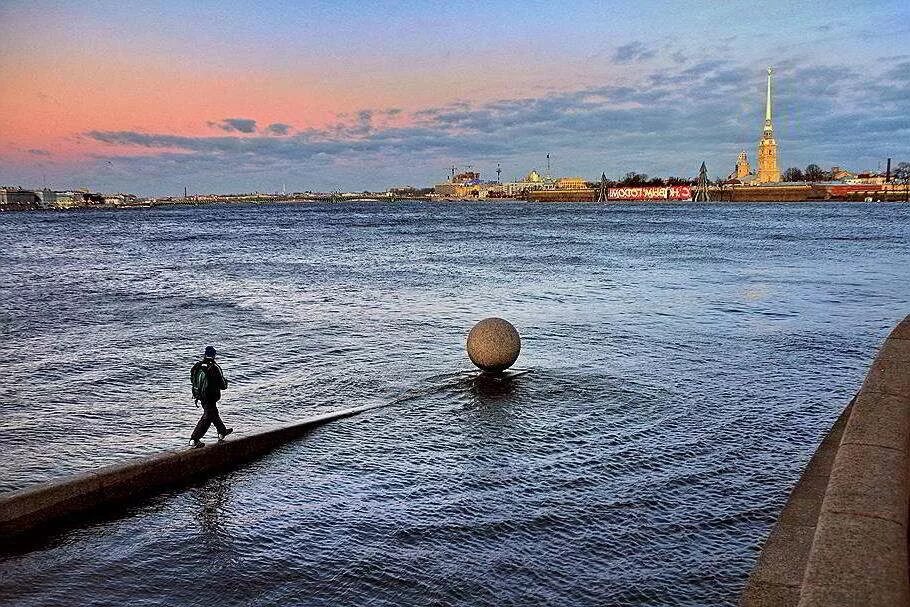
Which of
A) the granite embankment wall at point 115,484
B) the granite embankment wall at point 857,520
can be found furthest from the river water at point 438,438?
the granite embankment wall at point 857,520

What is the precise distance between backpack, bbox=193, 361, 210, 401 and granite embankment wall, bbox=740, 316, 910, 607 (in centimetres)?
618

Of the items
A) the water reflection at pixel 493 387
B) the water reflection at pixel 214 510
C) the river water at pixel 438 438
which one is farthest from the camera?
the water reflection at pixel 493 387

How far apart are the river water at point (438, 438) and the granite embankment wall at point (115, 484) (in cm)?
26

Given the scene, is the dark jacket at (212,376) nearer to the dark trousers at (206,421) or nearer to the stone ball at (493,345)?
the dark trousers at (206,421)

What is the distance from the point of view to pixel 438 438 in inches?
406

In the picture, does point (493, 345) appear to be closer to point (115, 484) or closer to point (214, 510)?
point (214, 510)

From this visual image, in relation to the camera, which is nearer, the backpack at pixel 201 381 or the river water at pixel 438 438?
the river water at pixel 438 438

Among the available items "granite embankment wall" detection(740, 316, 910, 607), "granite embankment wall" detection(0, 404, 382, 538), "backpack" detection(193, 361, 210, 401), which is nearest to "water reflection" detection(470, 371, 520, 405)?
"granite embankment wall" detection(0, 404, 382, 538)

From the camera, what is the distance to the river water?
6.69 metres

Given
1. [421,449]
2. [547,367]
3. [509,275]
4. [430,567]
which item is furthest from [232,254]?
[430,567]

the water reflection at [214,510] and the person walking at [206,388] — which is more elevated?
the person walking at [206,388]

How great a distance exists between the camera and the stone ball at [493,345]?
13.3 meters

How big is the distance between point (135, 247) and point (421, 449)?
179 ft

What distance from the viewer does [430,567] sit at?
6773mm
